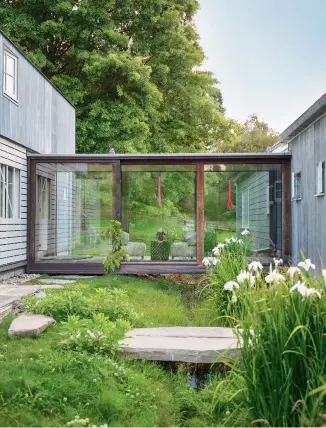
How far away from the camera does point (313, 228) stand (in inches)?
360

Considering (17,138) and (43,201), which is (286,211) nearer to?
(43,201)

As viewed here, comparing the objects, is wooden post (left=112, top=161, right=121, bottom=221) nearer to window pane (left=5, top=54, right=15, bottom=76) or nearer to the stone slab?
window pane (left=5, top=54, right=15, bottom=76)

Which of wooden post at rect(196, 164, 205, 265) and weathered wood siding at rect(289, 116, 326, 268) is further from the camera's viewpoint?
wooden post at rect(196, 164, 205, 265)

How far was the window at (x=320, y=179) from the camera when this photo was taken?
8445 mm

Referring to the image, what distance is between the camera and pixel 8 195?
10.5 m

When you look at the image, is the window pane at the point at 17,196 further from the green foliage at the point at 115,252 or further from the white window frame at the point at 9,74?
the green foliage at the point at 115,252

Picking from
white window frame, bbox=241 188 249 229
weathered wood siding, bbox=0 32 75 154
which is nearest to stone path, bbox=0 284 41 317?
weathered wood siding, bbox=0 32 75 154

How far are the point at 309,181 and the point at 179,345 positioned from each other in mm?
5025

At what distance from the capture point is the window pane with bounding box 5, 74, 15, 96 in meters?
10.3

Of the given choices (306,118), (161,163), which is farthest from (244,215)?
(306,118)

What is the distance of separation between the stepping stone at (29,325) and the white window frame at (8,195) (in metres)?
4.17

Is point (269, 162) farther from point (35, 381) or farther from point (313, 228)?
point (35, 381)

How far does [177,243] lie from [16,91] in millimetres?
3880

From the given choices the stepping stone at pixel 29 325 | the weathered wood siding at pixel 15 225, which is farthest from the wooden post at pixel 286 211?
the stepping stone at pixel 29 325
